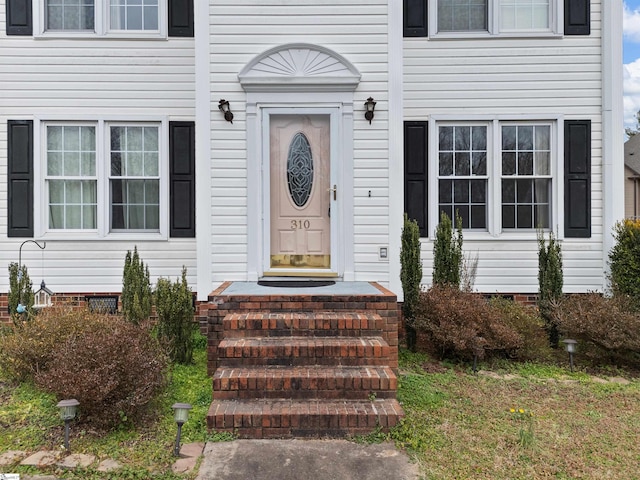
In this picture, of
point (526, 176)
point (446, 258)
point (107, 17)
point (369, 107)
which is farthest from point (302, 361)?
point (107, 17)

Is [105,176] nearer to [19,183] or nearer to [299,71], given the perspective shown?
[19,183]

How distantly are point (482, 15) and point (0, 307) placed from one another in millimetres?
8285

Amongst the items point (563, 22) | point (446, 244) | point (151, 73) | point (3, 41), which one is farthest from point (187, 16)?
point (563, 22)

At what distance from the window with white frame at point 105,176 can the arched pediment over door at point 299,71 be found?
6.16 ft

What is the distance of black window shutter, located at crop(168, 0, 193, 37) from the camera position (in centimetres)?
646

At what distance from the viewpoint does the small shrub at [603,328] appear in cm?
487

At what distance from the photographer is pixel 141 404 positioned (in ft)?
11.1

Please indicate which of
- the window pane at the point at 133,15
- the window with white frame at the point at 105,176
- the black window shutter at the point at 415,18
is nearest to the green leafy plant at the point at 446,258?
the black window shutter at the point at 415,18

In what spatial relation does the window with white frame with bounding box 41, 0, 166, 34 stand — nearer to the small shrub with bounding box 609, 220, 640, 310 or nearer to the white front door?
the white front door

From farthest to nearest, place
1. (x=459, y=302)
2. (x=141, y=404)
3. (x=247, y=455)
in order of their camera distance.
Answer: (x=459, y=302), (x=141, y=404), (x=247, y=455)

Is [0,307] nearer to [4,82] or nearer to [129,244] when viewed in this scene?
[129,244]

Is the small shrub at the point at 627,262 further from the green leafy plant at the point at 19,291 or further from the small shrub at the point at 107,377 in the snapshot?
the green leafy plant at the point at 19,291

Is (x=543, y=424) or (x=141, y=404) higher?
(x=141, y=404)

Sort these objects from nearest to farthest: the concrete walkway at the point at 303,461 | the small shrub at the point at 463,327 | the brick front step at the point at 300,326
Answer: the concrete walkway at the point at 303,461 → the brick front step at the point at 300,326 → the small shrub at the point at 463,327
